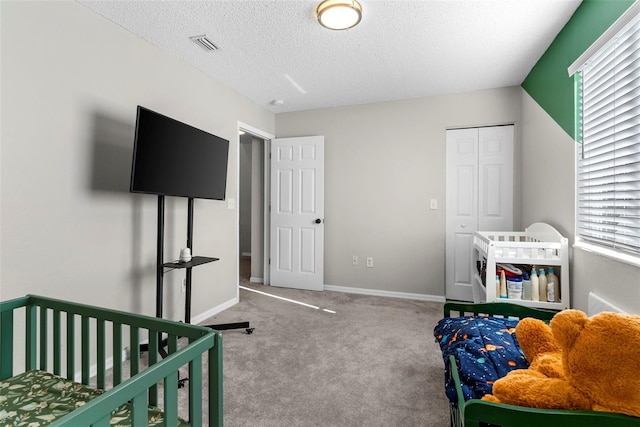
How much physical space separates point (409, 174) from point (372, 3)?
2.05 meters

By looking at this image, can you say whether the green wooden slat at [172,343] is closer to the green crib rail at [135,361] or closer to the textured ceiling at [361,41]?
the green crib rail at [135,361]

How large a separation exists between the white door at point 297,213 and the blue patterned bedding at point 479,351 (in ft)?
8.12

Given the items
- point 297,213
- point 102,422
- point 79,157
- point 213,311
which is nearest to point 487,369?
point 102,422

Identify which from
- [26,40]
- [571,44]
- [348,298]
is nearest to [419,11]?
[571,44]

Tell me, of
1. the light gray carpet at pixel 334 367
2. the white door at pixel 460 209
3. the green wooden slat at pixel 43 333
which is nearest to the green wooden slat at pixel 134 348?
the green wooden slat at pixel 43 333

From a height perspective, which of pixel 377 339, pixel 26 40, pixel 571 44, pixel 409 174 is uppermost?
pixel 571 44

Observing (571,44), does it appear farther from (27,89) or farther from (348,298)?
(27,89)

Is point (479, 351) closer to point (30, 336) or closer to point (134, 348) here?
point (134, 348)

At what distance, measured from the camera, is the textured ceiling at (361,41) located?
78.0 inches

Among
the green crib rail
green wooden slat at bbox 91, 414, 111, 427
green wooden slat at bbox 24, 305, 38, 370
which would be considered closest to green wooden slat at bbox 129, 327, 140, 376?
the green crib rail

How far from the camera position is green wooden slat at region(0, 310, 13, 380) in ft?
4.12

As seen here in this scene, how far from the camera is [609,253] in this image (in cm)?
169

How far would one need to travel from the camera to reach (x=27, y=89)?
1678 mm

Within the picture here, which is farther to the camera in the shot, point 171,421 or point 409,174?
point 409,174
